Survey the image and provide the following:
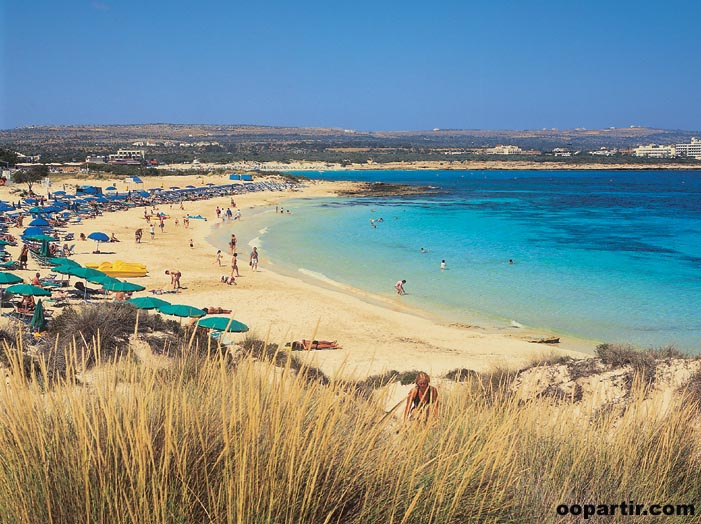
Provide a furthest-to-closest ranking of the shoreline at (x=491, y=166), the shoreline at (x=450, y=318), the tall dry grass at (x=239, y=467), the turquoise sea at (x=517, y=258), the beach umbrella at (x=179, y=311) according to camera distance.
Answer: the shoreline at (x=491, y=166), the turquoise sea at (x=517, y=258), the shoreline at (x=450, y=318), the beach umbrella at (x=179, y=311), the tall dry grass at (x=239, y=467)

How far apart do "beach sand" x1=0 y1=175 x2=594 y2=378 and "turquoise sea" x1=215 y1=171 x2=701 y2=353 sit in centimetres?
148

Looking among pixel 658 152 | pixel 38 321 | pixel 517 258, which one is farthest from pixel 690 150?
pixel 38 321

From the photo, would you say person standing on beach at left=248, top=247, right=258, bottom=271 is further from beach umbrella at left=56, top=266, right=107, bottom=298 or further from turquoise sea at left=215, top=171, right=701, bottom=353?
beach umbrella at left=56, top=266, right=107, bottom=298

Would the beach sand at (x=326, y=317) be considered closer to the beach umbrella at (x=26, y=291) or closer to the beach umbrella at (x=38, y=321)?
the beach umbrella at (x=38, y=321)

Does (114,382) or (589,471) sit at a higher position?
(114,382)

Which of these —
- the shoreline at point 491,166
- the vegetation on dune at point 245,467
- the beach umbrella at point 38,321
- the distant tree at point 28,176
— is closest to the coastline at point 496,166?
the shoreline at point 491,166

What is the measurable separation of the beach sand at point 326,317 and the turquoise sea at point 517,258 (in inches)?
58.4

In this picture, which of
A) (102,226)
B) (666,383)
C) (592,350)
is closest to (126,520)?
(666,383)

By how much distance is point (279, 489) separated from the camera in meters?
1.89

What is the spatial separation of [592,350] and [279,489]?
1446 cm

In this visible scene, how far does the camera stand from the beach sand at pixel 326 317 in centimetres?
1305

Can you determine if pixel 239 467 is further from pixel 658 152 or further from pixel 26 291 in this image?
pixel 658 152

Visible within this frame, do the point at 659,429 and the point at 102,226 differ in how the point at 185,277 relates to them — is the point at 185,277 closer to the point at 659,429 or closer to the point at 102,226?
the point at 102,226

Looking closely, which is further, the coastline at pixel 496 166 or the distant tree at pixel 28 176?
the coastline at pixel 496 166
